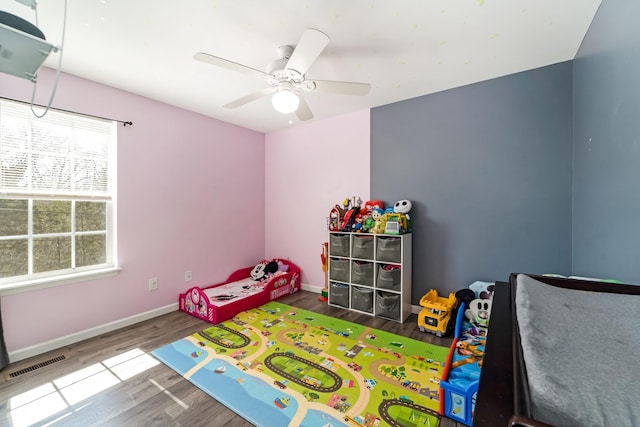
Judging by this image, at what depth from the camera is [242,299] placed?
2.88 meters

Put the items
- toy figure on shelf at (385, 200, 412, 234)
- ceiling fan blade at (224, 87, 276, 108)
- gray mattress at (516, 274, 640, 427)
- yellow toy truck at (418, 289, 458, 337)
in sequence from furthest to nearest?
toy figure on shelf at (385, 200, 412, 234), yellow toy truck at (418, 289, 458, 337), ceiling fan blade at (224, 87, 276, 108), gray mattress at (516, 274, 640, 427)

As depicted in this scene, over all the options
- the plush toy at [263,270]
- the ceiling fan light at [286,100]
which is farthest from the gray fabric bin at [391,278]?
the ceiling fan light at [286,100]

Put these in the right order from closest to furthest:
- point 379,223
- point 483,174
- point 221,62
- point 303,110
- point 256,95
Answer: point 221,62 < point 256,95 < point 303,110 < point 483,174 < point 379,223

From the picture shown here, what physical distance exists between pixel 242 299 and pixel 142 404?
1.33 metres

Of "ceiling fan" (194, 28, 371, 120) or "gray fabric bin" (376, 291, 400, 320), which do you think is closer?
"ceiling fan" (194, 28, 371, 120)

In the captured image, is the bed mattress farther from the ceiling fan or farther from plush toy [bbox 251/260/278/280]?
the ceiling fan

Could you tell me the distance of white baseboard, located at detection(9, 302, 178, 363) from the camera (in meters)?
2.02

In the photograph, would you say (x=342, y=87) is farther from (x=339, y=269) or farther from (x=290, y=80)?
(x=339, y=269)

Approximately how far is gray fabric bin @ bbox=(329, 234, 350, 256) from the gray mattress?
2.27 meters

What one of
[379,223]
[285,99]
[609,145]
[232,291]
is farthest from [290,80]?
[232,291]

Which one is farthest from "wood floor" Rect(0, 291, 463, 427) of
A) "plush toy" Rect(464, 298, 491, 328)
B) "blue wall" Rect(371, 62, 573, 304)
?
"blue wall" Rect(371, 62, 573, 304)

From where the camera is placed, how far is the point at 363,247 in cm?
288

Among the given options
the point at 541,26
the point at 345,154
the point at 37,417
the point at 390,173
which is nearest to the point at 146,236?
the point at 37,417

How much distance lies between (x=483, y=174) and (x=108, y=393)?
326cm
